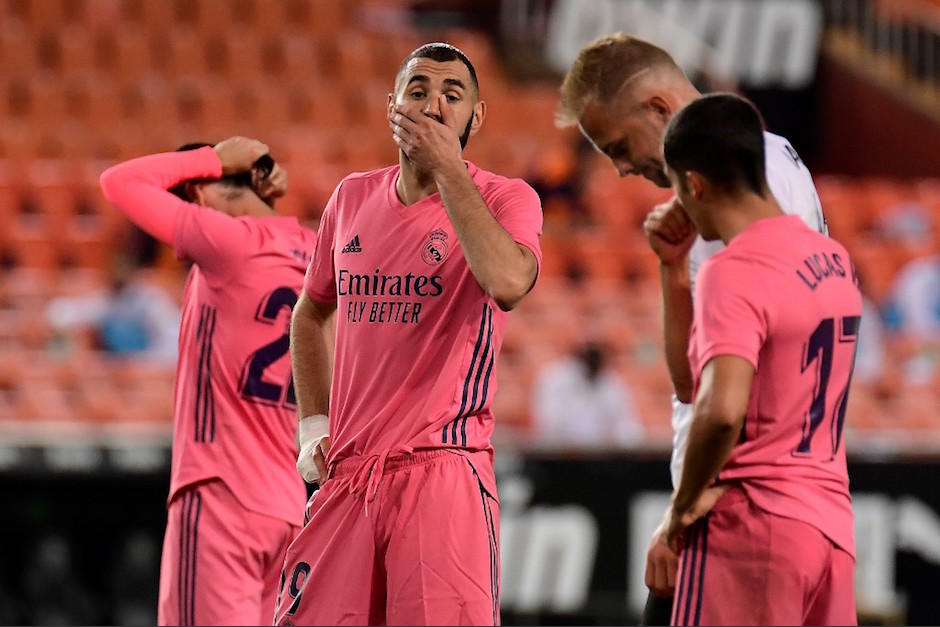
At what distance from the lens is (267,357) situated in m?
4.69

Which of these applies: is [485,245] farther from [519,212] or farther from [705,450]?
[705,450]

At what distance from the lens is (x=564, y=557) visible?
789 cm

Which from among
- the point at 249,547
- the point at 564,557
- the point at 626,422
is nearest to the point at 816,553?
the point at 249,547

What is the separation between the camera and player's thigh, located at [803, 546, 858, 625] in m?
3.38

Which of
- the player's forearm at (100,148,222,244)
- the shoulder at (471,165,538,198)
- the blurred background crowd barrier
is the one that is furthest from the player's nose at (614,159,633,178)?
the blurred background crowd barrier

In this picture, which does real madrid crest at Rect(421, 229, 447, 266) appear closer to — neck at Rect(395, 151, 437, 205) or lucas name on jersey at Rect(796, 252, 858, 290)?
neck at Rect(395, 151, 437, 205)

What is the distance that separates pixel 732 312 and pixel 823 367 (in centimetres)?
28

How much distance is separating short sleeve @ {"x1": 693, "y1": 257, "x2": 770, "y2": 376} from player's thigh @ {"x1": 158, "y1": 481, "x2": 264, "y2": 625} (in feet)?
6.17

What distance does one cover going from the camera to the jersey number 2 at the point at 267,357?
4.68 meters

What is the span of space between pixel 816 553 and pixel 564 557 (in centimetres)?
462

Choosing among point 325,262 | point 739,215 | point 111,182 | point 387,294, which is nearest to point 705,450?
point 739,215

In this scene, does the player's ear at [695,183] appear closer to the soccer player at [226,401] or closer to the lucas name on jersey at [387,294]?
the lucas name on jersey at [387,294]

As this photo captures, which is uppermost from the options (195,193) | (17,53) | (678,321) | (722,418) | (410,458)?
(17,53)

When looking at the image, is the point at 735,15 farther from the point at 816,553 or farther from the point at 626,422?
the point at 816,553
